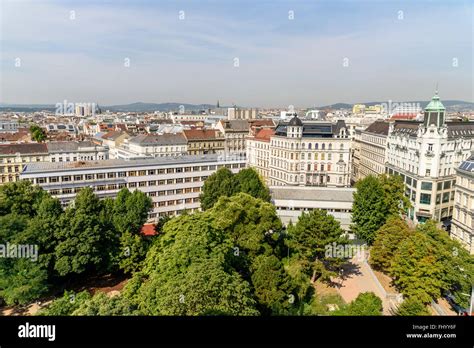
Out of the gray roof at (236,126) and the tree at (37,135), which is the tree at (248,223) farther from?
the tree at (37,135)

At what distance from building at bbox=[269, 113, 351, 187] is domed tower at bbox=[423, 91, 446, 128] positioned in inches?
318

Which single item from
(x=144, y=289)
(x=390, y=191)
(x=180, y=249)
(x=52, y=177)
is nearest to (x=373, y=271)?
(x=390, y=191)

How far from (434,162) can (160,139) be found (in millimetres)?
28727

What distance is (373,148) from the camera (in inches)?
1544

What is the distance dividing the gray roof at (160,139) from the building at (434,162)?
26184 mm

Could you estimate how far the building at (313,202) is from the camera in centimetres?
2433

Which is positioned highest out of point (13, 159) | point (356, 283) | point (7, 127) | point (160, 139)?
point (7, 127)

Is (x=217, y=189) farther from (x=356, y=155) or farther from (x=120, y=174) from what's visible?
(x=356, y=155)

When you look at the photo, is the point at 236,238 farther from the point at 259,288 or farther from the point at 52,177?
the point at 52,177

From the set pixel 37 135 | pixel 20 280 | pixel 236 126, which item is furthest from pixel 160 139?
pixel 20 280

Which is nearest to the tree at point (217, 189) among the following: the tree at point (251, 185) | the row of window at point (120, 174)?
the tree at point (251, 185)

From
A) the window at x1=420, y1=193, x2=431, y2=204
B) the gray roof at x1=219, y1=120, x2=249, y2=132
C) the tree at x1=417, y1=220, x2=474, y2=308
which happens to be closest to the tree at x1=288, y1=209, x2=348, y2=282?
the tree at x1=417, y1=220, x2=474, y2=308

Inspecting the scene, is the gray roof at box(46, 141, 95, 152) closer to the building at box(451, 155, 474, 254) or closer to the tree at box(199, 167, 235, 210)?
the tree at box(199, 167, 235, 210)

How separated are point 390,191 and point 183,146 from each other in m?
27.8
